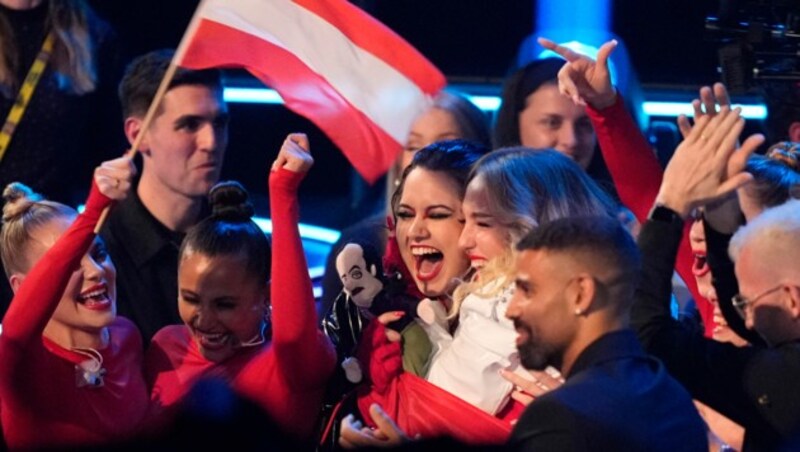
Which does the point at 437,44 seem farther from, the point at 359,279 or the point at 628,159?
the point at 359,279

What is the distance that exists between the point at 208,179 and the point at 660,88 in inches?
99.5

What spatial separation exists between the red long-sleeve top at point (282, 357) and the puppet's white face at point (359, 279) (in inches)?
8.5

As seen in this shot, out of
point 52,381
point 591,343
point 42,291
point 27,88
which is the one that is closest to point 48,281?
point 42,291

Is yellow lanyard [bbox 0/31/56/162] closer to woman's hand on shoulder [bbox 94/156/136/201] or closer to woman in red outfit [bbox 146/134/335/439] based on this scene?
woman in red outfit [bbox 146/134/335/439]

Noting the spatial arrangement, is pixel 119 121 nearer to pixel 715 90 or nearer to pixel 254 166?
pixel 254 166

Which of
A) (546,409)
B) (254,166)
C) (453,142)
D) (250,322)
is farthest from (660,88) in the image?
(546,409)

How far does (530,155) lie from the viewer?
448cm

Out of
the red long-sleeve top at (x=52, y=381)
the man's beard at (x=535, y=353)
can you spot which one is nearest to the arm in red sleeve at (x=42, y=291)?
the red long-sleeve top at (x=52, y=381)

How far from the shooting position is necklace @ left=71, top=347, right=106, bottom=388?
182 inches

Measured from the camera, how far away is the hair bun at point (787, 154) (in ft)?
16.2

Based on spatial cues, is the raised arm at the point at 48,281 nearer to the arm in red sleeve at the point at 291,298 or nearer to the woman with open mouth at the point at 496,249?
the arm in red sleeve at the point at 291,298

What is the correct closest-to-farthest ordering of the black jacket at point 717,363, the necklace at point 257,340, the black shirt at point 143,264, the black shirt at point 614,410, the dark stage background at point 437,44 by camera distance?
1. the black shirt at point 614,410
2. the black jacket at point 717,363
3. the necklace at point 257,340
4. the black shirt at point 143,264
5. the dark stage background at point 437,44

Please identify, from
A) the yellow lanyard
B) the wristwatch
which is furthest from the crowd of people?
the yellow lanyard

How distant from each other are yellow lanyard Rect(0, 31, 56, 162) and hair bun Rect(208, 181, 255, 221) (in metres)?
1.38
